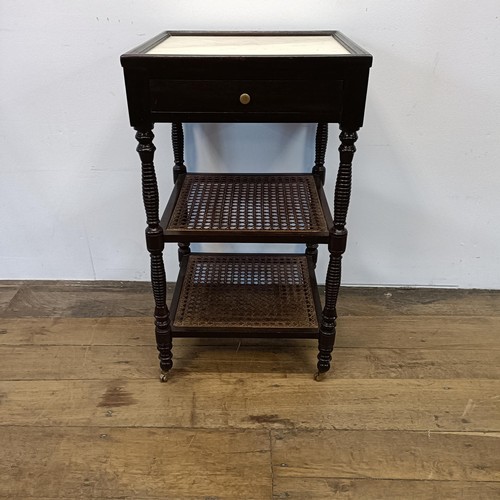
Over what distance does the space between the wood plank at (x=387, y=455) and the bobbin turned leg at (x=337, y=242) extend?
8.0 inches

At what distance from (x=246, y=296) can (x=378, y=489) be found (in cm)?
60

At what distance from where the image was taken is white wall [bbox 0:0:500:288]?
4.43 feet

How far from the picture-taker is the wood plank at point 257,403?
4.03 ft

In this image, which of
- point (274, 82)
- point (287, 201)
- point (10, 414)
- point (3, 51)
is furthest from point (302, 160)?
point (10, 414)

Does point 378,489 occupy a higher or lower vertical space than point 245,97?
lower

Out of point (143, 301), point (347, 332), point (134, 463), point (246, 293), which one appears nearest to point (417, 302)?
point (347, 332)

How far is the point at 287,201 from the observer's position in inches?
53.5

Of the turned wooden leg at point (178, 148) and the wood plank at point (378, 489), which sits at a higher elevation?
the turned wooden leg at point (178, 148)

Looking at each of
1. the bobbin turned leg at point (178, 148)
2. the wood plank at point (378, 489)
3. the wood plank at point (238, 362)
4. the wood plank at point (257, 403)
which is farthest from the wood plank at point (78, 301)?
the wood plank at point (378, 489)

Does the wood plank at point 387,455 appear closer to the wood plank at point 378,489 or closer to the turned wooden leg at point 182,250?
the wood plank at point 378,489

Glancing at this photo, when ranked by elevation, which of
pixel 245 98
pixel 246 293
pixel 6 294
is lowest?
pixel 6 294

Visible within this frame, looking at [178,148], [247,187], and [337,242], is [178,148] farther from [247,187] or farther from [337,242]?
[337,242]

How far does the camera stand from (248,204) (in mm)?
1332

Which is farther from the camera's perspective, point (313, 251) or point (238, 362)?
point (313, 251)
